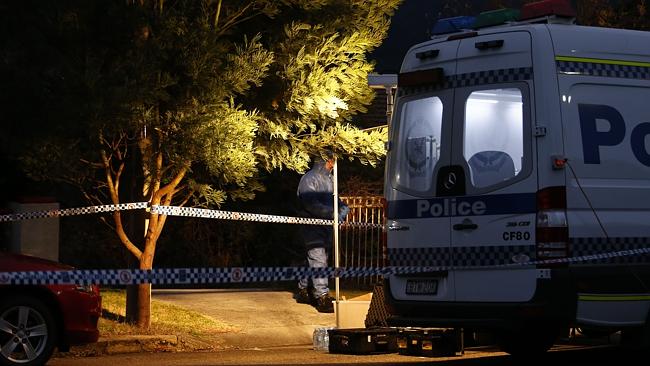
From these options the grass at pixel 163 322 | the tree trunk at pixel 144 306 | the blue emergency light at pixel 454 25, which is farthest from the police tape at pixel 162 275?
the tree trunk at pixel 144 306

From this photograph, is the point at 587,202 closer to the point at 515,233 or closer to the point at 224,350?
the point at 515,233

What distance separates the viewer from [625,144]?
32.1 feet

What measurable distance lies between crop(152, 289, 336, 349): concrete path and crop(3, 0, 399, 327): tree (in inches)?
46.9

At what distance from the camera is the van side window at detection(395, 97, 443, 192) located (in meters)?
10.1

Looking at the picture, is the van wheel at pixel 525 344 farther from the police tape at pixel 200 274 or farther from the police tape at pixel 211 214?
the police tape at pixel 211 214

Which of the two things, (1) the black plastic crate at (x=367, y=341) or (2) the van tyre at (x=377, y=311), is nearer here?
(1) the black plastic crate at (x=367, y=341)

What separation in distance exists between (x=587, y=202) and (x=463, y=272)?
3.69 ft

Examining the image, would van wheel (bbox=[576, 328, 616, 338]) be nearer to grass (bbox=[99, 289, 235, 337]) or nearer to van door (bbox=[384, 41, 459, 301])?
van door (bbox=[384, 41, 459, 301])

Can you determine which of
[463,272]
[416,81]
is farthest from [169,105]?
[463,272]

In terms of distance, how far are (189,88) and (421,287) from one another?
412 cm

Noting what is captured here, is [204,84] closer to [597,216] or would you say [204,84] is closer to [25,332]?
[25,332]

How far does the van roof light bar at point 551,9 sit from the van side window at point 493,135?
74 centimetres

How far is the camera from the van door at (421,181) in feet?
32.9

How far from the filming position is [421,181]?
10250 millimetres
